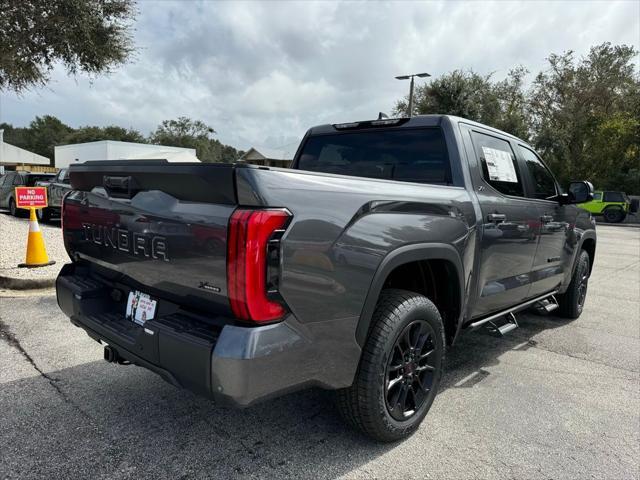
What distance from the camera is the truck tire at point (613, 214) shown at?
27.0m

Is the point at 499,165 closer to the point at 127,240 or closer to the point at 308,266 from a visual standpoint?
the point at 308,266

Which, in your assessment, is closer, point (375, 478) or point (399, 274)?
point (375, 478)

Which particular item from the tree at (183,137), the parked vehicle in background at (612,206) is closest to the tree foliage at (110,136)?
the tree at (183,137)

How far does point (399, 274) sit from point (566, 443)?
1416 mm

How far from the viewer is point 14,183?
16.5 m

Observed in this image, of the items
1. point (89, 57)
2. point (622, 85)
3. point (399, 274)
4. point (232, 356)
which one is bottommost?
point (232, 356)

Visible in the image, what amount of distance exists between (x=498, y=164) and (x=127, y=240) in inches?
110

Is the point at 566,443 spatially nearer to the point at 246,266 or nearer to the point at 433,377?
the point at 433,377

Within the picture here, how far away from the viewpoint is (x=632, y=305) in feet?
21.1

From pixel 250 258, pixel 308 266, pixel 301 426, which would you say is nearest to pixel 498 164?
pixel 308 266

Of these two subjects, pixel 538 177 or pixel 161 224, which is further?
pixel 538 177

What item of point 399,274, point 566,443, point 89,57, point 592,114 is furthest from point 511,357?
point 592,114

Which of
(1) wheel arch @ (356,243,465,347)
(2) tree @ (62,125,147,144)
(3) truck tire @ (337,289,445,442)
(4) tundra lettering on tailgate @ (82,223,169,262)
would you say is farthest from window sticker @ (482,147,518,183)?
(2) tree @ (62,125,147,144)

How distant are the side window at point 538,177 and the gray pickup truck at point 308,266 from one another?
25.1 inches
